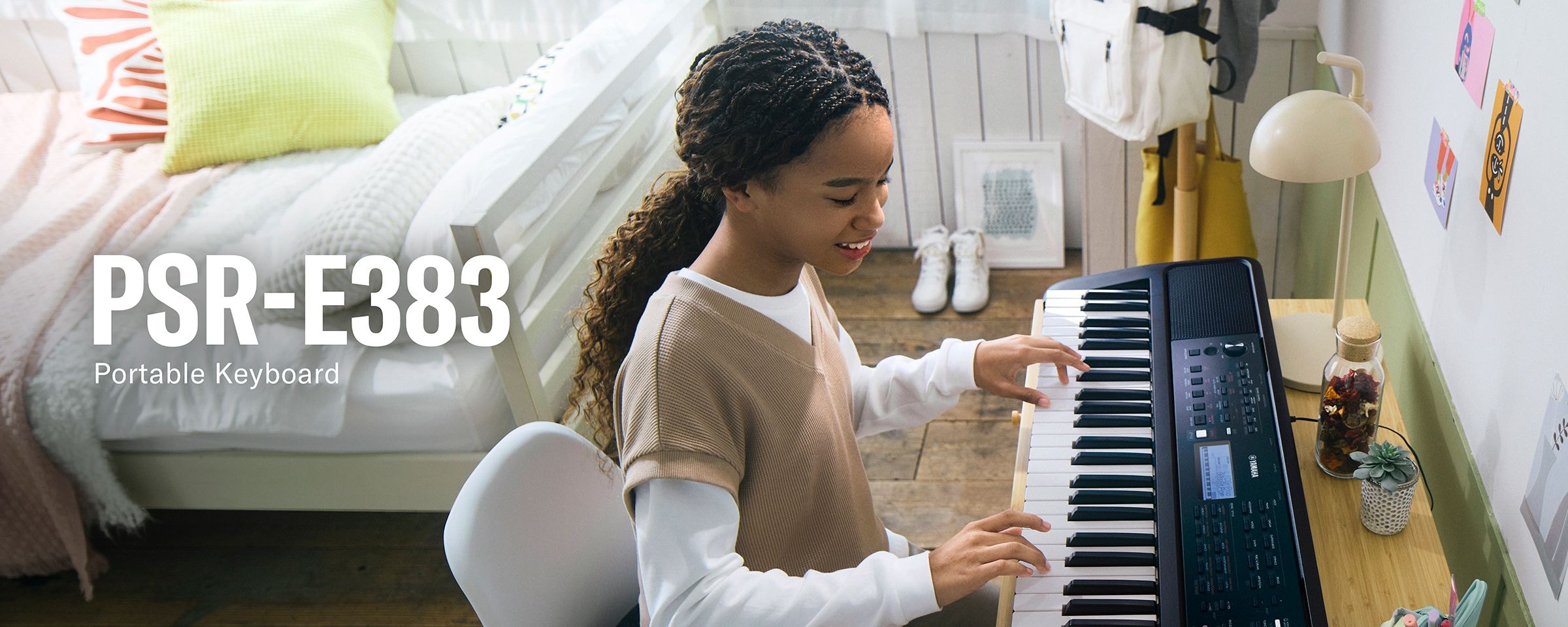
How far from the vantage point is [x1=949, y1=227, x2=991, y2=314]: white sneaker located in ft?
9.35

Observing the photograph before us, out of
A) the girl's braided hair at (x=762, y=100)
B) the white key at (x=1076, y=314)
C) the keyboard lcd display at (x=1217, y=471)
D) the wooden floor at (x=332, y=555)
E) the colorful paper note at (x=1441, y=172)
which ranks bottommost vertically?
the wooden floor at (x=332, y=555)

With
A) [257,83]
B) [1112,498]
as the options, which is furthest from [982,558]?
[257,83]

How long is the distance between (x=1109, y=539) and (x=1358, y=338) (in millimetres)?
321

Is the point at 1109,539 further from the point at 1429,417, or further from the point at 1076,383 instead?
the point at 1429,417

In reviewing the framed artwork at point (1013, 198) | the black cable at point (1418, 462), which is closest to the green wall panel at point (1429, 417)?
the black cable at point (1418, 462)

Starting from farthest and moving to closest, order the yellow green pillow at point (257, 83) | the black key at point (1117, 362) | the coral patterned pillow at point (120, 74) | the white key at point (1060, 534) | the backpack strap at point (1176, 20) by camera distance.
Answer: the coral patterned pillow at point (120, 74) → the yellow green pillow at point (257, 83) → the backpack strap at point (1176, 20) → the black key at point (1117, 362) → the white key at point (1060, 534)

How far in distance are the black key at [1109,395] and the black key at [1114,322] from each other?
0.12m

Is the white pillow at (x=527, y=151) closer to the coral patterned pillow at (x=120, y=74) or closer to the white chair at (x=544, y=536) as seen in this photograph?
the white chair at (x=544, y=536)

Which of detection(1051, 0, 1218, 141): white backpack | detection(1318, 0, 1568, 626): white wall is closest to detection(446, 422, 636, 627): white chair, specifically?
detection(1318, 0, 1568, 626): white wall

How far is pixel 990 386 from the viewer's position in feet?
4.56

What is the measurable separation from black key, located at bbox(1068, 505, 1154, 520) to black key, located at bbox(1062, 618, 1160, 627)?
0.12m

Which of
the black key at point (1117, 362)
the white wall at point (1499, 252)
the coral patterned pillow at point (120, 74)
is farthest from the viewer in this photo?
the coral patterned pillow at point (120, 74)

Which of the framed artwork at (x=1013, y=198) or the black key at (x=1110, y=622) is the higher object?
the black key at (x=1110, y=622)

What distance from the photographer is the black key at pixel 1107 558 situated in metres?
1.09
